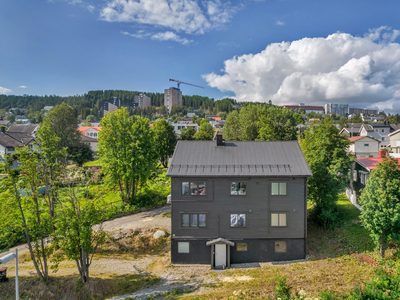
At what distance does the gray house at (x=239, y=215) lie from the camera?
2034 cm

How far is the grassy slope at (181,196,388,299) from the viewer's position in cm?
1495

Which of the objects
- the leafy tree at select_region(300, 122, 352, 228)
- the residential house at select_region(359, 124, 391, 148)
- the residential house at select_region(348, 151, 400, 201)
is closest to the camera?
the leafy tree at select_region(300, 122, 352, 228)

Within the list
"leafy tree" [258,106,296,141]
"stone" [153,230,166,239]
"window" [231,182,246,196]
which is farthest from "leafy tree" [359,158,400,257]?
"leafy tree" [258,106,296,141]

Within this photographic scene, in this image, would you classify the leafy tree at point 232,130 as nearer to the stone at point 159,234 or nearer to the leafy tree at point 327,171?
the leafy tree at point 327,171

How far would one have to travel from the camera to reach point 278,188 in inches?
805

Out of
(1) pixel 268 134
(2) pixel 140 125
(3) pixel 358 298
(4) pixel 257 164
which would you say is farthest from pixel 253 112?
(3) pixel 358 298

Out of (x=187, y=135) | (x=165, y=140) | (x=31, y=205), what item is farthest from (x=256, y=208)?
(x=187, y=135)

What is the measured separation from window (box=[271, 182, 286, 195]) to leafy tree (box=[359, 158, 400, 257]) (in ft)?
19.4

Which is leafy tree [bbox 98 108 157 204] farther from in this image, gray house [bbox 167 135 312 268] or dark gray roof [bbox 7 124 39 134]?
dark gray roof [bbox 7 124 39 134]

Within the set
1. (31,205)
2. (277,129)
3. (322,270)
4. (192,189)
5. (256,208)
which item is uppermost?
(277,129)

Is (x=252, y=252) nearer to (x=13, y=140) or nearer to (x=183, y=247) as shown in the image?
(x=183, y=247)

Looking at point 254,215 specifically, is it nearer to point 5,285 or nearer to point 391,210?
point 391,210

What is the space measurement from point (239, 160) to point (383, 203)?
1080cm

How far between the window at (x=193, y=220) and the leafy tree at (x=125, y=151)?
1336cm
